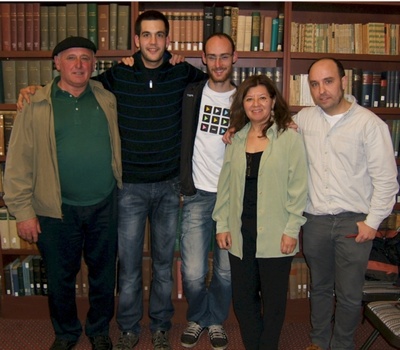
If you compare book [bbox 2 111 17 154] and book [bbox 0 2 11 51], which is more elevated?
book [bbox 0 2 11 51]

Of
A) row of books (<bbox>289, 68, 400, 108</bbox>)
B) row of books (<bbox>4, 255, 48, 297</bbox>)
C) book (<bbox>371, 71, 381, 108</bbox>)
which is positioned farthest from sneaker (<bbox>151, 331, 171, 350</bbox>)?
book (<bbox>371, 71, 381, 108</bbox>)

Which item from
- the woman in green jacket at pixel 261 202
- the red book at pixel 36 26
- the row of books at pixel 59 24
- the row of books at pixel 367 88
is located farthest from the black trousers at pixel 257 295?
the red book at pixel 36 26

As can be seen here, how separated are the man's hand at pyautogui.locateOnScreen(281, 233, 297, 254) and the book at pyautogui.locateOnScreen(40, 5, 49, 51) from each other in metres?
1.92

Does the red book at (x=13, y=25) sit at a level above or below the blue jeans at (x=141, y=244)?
above

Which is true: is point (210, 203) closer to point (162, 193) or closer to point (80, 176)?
point (162, 193)

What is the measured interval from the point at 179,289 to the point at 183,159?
42.2 inches

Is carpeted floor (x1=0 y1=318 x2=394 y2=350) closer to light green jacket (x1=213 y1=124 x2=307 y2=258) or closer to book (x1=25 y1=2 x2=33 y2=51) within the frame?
light green jacket (x1=213 y1=124 x2=307 y2=258)

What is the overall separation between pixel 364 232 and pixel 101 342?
1594 mm

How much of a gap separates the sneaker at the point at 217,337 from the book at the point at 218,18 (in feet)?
6.11

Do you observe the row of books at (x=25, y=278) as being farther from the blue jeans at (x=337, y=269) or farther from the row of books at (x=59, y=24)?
the blue jeans at (x=337, y=269)

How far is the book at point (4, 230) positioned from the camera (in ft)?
9.88

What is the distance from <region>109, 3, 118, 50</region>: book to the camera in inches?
111

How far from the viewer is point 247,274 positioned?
222 centimetres

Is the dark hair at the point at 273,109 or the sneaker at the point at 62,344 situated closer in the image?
the dark hair at the point at 273,109
